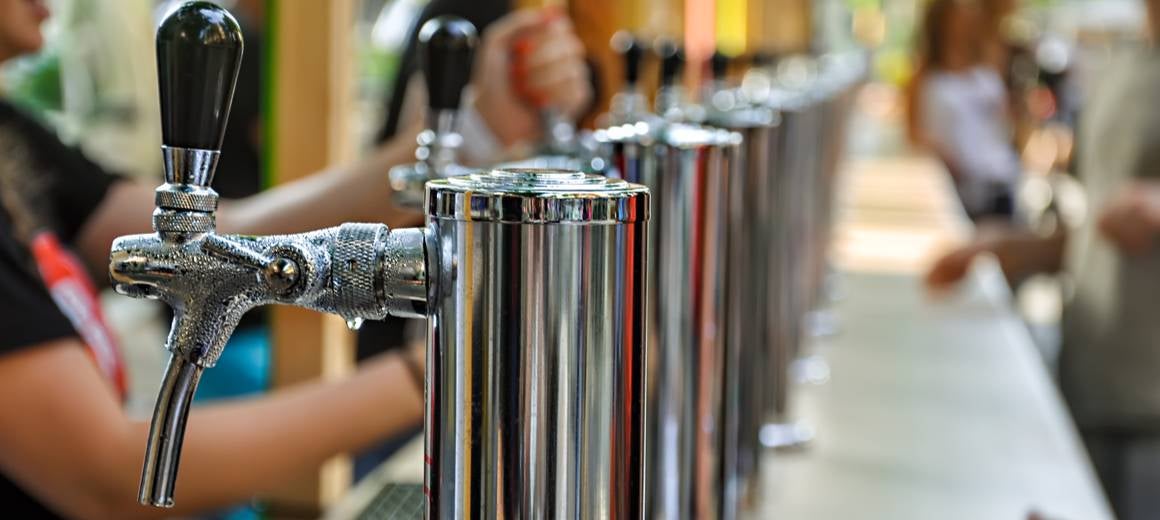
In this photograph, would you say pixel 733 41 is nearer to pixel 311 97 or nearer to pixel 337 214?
pixel 311 97

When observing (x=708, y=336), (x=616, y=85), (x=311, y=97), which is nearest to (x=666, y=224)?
(x=708, y=336)

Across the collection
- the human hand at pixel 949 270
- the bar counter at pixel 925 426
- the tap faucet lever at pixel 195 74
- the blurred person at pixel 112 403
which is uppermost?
the tap faucet lever at pixel 195 74

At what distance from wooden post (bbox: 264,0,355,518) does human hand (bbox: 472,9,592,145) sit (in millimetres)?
301

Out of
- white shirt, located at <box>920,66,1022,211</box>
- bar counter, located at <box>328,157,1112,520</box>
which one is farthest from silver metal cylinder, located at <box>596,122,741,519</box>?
white shirt, located at <box>920,66,1022,211</box>

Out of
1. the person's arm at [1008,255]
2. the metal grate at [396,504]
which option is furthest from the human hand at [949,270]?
the metal grate at [396,504]

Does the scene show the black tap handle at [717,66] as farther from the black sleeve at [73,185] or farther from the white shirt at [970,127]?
the white shirt at [970,127]

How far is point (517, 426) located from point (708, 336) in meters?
0.29

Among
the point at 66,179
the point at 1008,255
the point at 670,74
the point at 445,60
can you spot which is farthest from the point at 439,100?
the point at 1008,255

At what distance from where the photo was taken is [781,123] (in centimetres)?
102

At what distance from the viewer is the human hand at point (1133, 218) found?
175 centimetres

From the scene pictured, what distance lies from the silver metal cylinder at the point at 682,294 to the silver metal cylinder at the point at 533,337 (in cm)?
22

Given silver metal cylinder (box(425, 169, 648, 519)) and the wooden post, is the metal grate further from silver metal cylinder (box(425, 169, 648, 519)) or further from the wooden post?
the wooden post

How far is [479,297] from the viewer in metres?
0.38

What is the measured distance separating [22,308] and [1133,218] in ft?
4.88
